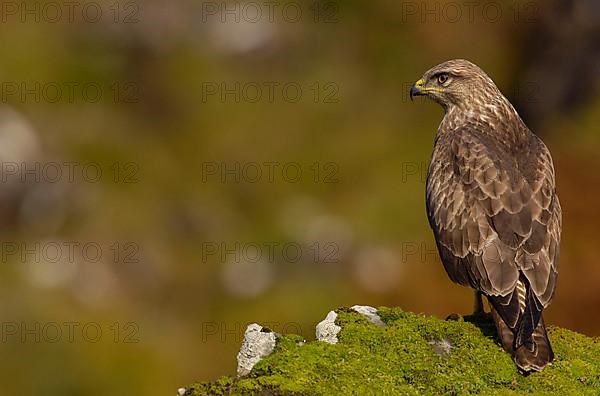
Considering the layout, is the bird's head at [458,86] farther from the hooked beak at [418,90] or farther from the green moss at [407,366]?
the green moss at [407,366]

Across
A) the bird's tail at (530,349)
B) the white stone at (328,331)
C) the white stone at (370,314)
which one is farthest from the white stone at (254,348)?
the bird's tail at (530,349)

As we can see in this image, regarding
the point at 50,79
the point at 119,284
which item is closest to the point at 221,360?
the point at 119,284

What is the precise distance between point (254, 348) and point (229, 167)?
2556 cm

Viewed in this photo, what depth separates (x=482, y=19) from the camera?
141 ft

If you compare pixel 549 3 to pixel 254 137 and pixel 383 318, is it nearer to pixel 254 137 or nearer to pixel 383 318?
pixel 254 137

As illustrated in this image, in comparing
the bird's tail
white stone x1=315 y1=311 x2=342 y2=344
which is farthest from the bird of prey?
white stone x1=315 y1=311 x2=342 y2=344

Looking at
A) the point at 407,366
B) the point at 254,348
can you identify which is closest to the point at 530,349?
the point at 407,366

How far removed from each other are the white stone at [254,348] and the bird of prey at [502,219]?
253 cm

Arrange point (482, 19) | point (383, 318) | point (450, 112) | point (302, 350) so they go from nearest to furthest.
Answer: point (302, 350) < point (383, 318) < point (450, 112) < point (482, 19)

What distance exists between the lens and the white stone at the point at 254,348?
11695 millimetres

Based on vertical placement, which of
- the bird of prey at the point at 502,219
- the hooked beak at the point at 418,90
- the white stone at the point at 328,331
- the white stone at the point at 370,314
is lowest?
the white stone at the point at 328,331

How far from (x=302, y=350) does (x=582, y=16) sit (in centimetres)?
3113

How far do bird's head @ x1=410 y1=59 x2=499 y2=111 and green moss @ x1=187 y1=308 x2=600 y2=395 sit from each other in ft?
13.4

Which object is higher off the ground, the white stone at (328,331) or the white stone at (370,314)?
the white stone at (370,314)
